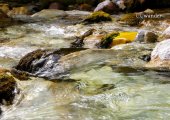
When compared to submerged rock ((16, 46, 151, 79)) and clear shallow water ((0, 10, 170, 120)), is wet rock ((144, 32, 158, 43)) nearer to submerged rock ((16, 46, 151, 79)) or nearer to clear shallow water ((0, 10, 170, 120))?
submerged rock ((16, 46, 151, 79))

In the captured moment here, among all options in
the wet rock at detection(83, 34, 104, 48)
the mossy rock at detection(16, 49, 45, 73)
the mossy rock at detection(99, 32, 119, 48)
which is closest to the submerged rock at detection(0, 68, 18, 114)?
the mossy rock at detection(16, 49, 45, 73)

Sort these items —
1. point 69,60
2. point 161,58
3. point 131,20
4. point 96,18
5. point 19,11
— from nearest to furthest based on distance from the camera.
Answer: point 161,58
point 69,60
point 131,20
point 96,18
point 19,11

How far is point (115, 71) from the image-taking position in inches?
278

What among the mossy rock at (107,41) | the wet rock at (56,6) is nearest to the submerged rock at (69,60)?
the mossy rock at (107,41)

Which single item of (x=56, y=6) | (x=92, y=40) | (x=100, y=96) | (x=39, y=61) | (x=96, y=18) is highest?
(x=56, y=6)

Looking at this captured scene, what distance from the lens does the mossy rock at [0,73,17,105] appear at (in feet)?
18.0

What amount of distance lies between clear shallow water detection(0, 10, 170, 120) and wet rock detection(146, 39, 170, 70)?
0.35m

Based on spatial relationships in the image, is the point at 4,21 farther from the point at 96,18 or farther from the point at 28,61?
the point at 28,61

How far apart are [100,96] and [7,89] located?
1462mm

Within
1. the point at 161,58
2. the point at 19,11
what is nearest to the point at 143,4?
the point at 19,11

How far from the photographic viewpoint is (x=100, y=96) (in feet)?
18.3

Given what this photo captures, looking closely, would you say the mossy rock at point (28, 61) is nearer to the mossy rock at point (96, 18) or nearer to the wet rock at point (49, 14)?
the mossy rock at point (96, 18)

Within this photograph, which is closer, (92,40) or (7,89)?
(7,89)

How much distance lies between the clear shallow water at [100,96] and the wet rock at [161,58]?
354mm
